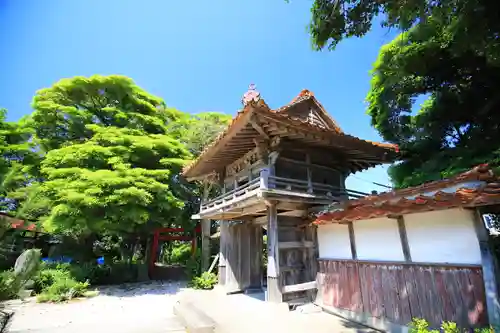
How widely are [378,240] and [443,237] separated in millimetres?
1511

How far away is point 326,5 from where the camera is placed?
20.3 feet

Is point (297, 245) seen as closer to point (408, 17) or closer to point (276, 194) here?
point (276, 194)

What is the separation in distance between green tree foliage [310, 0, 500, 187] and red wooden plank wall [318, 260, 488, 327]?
441cm

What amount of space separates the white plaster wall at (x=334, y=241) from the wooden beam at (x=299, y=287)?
88cm

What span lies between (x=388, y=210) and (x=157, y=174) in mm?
11235

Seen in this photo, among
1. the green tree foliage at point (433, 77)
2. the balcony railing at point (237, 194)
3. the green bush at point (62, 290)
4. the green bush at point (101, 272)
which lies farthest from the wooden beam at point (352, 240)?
the green bush at point (101, 272)

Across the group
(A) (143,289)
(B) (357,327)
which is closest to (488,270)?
(B) (357,327)

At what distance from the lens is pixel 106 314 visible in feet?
29.6

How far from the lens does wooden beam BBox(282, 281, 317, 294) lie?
770 cm

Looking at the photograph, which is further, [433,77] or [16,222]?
[433,77]

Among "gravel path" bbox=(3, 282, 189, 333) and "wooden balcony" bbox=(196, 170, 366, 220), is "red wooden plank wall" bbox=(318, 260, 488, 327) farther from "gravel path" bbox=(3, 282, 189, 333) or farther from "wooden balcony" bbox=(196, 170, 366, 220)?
"gravel path" bbox=(3, 282, 189, 333)

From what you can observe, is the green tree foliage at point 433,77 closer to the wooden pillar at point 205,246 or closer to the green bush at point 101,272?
the wooden pillar at point 205,246

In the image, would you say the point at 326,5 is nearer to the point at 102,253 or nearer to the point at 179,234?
the point at 179,234

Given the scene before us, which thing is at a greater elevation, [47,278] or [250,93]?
[250,93]
